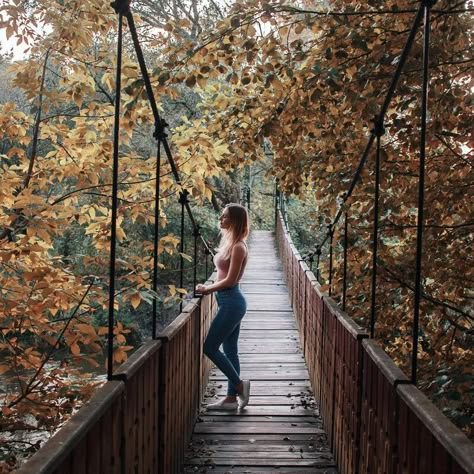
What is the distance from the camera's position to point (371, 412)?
2617 millimetres

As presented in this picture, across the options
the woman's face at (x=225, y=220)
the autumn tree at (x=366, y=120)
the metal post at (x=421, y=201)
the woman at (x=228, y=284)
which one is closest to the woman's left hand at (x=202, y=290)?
the woman at (x=228, y=284)

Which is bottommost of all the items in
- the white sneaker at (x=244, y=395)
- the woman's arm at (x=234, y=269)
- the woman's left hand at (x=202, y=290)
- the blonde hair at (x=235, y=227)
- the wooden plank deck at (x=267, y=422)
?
the wooden plank deck at (x=267, y=422)

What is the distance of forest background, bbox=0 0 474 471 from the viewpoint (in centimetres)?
331

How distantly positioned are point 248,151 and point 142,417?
2.35m

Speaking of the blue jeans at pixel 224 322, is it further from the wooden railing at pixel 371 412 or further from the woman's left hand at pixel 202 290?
the wooden railing at pixel 371 412

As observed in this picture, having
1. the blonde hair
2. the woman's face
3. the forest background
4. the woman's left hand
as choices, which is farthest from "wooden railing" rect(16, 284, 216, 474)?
the woman's face

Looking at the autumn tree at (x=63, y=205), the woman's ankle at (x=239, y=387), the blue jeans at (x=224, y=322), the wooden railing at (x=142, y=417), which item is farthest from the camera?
the woman's ankle at (x=239, y=387)

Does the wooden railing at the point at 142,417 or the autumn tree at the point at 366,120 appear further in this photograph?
the autumn tree at the point at 366,120

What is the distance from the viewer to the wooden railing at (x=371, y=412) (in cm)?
159

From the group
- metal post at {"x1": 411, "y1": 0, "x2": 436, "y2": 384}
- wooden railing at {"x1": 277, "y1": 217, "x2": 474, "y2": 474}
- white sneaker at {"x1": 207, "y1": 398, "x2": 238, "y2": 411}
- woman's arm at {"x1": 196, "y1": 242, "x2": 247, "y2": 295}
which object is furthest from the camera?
white sneaker at {"x1": 207, "y1": 398, "x2": 238, "y2": 411}

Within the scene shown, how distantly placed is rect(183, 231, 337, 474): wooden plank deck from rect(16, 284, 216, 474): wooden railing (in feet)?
0.63

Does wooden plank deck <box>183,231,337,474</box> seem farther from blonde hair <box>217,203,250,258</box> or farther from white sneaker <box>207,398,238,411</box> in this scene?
blonde hair <box>217,203,250,258</box>

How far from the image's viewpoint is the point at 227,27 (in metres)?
3.36

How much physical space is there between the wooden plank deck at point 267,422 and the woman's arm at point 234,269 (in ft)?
3.41
